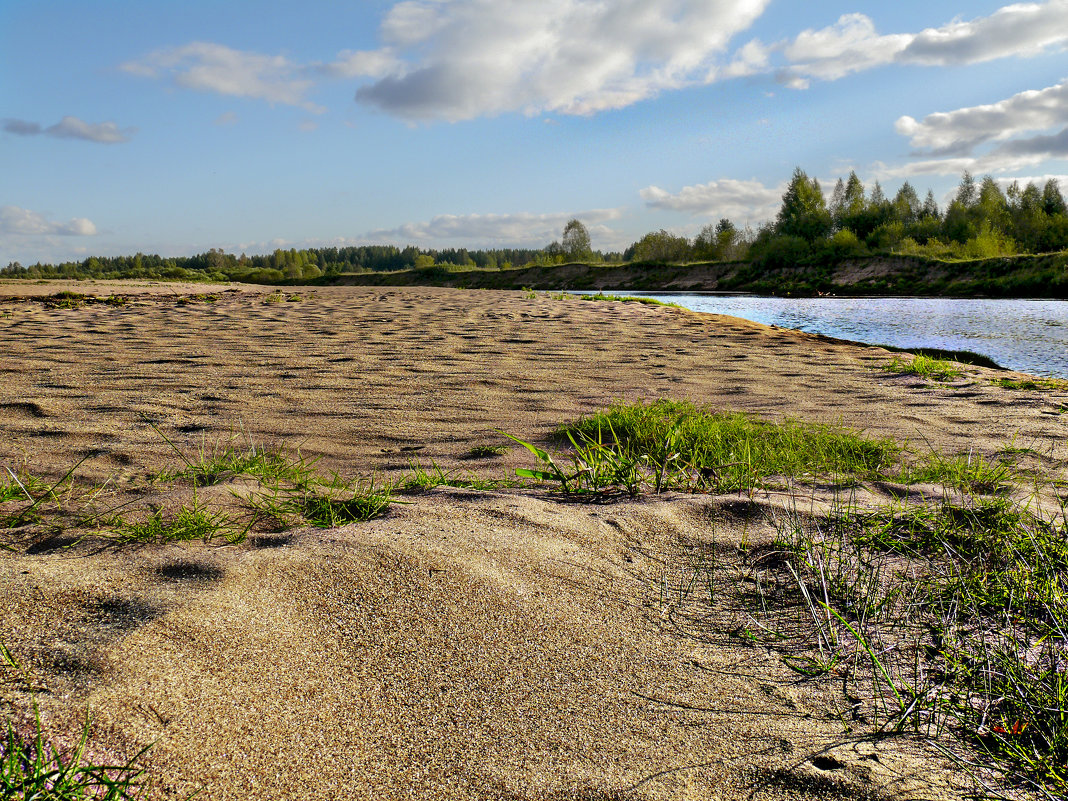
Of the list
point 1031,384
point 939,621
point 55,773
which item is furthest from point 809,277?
point 55,773

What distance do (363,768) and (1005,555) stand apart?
5.92 ft

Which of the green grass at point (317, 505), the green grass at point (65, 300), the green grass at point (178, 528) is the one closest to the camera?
the green grass at point (178, 528)

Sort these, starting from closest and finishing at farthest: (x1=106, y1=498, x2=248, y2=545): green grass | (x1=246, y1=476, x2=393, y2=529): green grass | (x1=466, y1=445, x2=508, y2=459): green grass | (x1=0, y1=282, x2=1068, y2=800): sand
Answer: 1. (x1=0, y1=282, x2=1068, y2=800): sand
2. (x1=106, y1=498, x2=248, y2=545): green grass
3. (x1=246, y1=476, x2=393, y2=529): green grass
4. (x1=466, y1=445, x2=508, y2=459): green grass

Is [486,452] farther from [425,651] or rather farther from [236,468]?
[425,651]

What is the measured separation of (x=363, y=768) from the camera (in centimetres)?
106

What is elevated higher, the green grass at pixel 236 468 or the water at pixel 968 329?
the water at pixel 968 329

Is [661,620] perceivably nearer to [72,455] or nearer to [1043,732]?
[1043,732]

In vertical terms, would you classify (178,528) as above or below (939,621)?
above

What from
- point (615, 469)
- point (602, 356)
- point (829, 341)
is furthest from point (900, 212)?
point (615, 469)

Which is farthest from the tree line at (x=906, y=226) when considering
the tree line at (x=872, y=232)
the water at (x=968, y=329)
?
the water at (x=968, y=329)

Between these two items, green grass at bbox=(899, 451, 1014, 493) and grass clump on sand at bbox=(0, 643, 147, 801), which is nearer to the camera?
grass clump on sand at bbox=(0, 643, 147, 801)

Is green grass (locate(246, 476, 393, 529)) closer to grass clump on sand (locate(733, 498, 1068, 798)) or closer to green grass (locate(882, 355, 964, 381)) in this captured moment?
grass clump on sand (locate(733, 498, 1068, 798))

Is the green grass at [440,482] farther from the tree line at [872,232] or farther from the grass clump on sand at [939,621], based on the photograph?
the tree line at [872,232]

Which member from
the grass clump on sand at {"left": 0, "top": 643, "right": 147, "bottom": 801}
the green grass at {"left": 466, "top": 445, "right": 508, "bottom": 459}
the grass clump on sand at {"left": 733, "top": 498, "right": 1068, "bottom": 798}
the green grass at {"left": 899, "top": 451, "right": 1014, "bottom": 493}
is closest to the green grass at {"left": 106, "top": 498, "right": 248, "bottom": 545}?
the grass clump on sand at {"left": 0, "top": 643, "right": 147, "bottom": 801}
